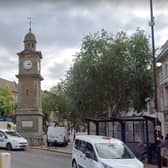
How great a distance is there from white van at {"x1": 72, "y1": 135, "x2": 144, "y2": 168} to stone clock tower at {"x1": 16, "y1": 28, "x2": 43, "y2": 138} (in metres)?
23.4

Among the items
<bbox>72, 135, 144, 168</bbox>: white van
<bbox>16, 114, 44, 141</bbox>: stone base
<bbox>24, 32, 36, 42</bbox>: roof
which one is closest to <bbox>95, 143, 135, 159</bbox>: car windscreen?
<bbox>72, 135, 144, 168</bbox>: white van

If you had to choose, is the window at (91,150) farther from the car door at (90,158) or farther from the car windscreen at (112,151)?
the car windscreen at (112,151)

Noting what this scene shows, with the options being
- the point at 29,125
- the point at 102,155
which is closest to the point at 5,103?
the point at 29,125

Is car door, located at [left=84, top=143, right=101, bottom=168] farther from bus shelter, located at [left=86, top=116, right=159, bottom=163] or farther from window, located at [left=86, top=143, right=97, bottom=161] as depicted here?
bus shelter, located at [left=86, top=116, right=159, bottom=163]

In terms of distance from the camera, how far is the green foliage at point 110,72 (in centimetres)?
2745

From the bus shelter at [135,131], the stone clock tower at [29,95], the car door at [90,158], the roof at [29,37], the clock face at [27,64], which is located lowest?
the car door at [90,158]

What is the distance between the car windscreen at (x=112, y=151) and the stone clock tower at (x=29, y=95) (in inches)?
984

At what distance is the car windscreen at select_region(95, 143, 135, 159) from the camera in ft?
49.7

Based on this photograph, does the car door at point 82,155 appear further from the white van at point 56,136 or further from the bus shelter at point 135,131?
the white van at point 56,136

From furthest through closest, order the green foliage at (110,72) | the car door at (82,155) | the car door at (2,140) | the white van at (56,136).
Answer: the white van at (56,136), the car door at (2,140), the green foliage at (110,72), the car door at (82,155)

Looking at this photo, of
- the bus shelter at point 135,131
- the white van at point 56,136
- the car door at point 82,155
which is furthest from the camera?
the white van at point 56,136

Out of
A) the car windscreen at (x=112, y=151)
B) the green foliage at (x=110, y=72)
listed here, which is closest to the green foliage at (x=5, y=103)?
the green foliage at (x=110, y=72)

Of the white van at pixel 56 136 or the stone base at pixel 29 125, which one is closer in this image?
the white van at pixel 56 136

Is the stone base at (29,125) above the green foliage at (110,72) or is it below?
below
